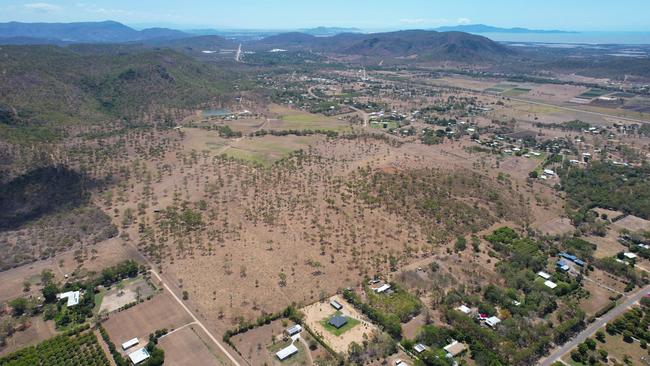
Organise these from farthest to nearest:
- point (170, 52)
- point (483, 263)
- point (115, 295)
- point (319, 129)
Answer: point (170, 52) → point (319, 129) → point (483, 263) → point (115, 295)

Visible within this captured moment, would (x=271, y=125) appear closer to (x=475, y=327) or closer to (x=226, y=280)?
(x=226, y=280)

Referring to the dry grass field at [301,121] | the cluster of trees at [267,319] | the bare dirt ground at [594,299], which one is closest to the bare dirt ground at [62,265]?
the cluster of trees at [267,319]

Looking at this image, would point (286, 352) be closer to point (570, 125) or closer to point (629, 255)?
point (629, 255)

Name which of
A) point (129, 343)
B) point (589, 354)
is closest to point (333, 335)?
point (129, 343)

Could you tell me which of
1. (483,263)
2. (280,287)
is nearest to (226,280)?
(280,287)

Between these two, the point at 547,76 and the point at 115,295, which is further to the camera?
the point at 547,76

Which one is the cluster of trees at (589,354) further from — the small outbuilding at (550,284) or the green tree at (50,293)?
the green tree at (50,293)
